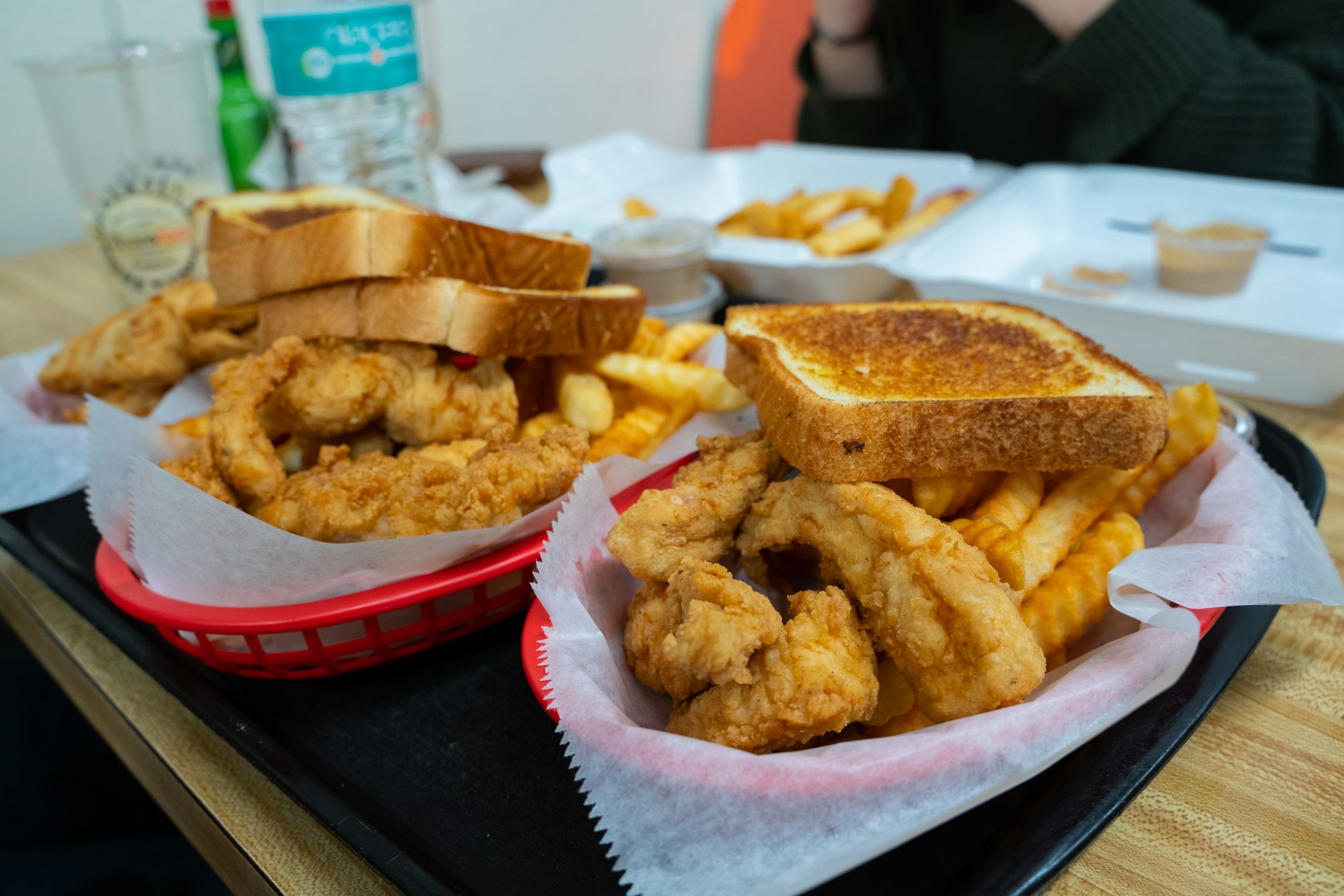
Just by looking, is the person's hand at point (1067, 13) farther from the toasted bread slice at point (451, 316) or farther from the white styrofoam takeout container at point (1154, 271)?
the toasted bread slice at point (451, 316)

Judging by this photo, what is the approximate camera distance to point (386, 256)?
1.26 meters

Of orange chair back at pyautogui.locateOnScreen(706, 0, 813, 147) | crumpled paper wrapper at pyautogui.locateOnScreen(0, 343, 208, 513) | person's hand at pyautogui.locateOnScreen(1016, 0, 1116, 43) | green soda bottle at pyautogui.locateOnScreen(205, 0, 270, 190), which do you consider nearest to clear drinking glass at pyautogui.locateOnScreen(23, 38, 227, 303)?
green soda bottle at pyautogui.locateOnScreen(205, 0, 270, 190)

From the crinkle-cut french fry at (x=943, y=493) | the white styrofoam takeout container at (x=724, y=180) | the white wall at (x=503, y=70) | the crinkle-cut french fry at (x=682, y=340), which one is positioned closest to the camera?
the crinkle-cut french fry at (x=943, y=493)

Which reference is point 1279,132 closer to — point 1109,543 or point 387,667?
point 1109,543

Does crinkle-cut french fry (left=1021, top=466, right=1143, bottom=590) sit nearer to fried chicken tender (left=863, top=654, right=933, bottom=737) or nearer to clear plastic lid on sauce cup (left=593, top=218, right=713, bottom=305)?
fried chicken tender (left=863, top=654, right=933, bottom=737)

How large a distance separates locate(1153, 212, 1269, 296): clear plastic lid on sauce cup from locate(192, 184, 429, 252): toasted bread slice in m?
1.88

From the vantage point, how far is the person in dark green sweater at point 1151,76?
Answer: 2.58m

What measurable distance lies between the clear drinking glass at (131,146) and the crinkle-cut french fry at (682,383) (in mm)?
1525

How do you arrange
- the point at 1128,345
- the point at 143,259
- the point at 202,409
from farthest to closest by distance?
1. the point at 143,259
2. the point at 1128,345
3. the point at 202,409

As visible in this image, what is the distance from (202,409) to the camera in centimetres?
151

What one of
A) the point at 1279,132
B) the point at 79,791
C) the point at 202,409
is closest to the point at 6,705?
the point at 79,791

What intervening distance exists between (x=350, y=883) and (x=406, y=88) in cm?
205

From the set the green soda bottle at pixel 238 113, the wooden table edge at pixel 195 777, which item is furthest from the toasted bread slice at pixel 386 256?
the green soda bottle at pixel 238 113

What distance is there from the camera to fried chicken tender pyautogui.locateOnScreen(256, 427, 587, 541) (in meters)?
1.01
